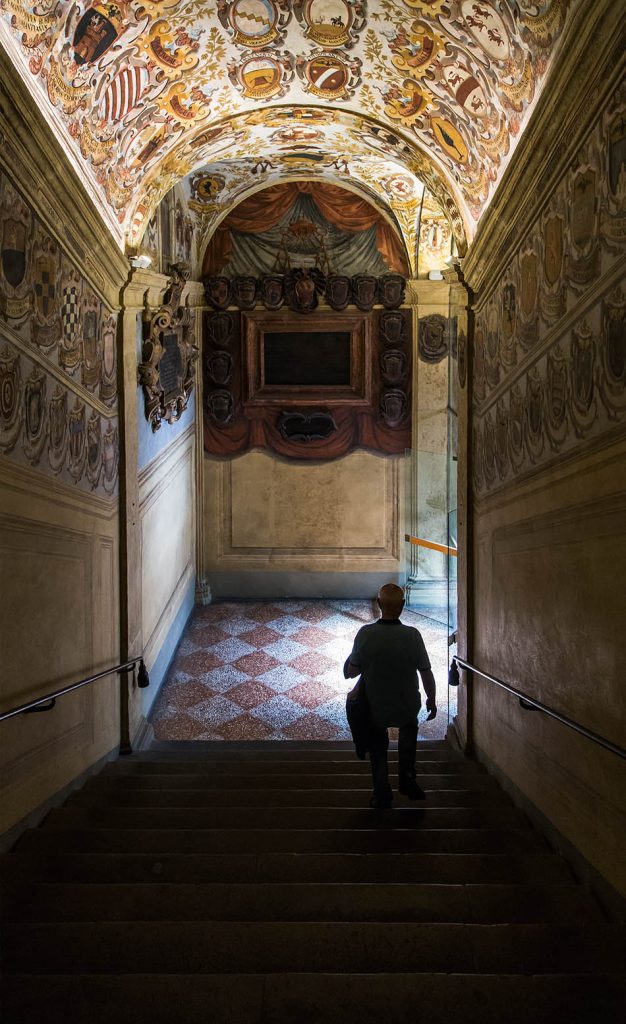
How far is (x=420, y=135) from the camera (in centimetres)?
517

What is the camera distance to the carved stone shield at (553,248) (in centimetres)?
326

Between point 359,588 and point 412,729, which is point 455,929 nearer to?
point 412,729

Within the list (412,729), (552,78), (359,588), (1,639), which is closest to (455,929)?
(412,729)

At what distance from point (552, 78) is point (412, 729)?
3193mm

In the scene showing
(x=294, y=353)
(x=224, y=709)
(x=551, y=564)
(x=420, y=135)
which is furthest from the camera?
(x=294, y=353)

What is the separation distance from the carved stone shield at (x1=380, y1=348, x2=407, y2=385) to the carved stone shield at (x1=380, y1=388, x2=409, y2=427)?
0.52 feet

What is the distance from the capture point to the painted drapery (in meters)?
9.59

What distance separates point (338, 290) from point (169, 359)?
3.55 metres

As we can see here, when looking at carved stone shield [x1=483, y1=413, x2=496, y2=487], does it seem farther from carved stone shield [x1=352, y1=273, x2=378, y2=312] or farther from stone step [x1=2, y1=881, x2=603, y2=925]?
carved stone shield [x1=352, y1=273, x2=378, y2=312]

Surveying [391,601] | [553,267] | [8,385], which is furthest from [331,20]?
[391,601]

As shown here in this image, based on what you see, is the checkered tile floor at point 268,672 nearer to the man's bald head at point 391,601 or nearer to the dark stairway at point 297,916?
the dark stairway at point 297,916

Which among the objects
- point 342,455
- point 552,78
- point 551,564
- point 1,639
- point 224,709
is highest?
point 552,78

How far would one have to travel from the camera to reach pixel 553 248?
3355 millimetres

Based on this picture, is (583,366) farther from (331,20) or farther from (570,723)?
(331,20)
